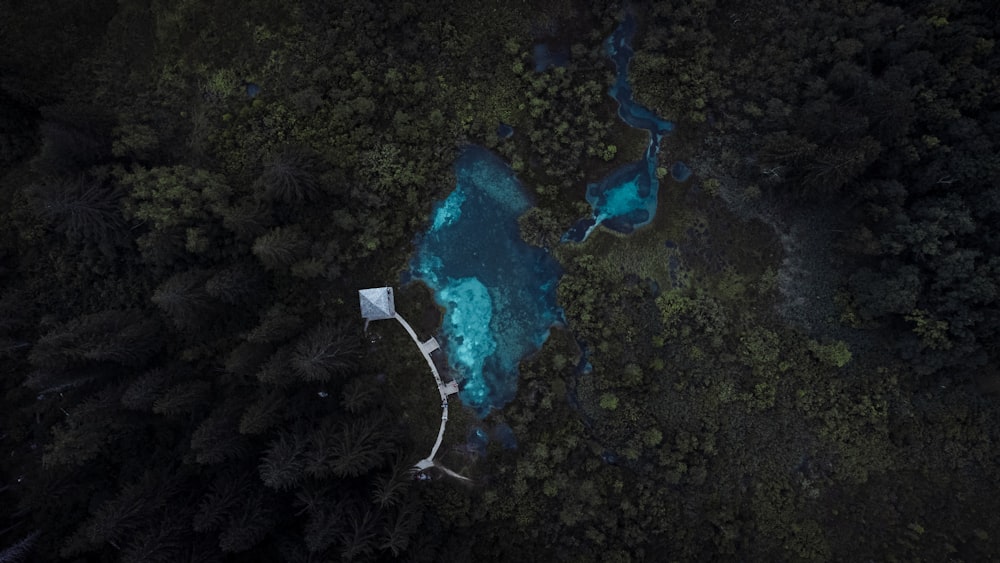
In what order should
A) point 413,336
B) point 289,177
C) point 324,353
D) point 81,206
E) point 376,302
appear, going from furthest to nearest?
point 413,336 < point 376,302 < point 289,177 < point 81,206 < point 324,353

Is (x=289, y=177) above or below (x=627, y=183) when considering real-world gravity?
above

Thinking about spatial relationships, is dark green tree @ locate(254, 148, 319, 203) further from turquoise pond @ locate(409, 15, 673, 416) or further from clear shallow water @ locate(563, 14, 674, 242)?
clear shallow water @ locate(563, 14, 674, 242)

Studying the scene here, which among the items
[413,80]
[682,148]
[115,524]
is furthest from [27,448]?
[682,148]

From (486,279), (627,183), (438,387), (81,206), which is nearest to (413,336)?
(438,387)

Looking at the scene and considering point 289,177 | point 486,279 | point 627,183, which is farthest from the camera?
point 627,183

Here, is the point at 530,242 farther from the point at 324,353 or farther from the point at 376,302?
the point at 324,353

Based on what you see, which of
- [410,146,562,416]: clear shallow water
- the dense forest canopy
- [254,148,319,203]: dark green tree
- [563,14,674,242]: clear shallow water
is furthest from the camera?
[563,14,674,242]: clear shallow water

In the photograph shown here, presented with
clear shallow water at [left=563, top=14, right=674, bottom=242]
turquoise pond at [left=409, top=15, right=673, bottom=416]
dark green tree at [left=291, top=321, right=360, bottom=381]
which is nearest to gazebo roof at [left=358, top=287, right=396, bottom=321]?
dark green tree at [left=291, top=321, right=360, bottom=381]

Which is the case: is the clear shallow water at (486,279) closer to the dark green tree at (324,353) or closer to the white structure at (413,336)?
the white structure at (413,336)
